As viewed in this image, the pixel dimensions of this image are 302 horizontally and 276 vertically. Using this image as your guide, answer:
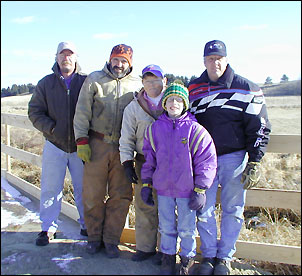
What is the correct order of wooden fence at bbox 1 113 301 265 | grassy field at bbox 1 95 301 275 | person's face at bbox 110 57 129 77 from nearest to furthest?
wooden fence at bbox 1 113 301 265 < person's face at bbox 110 57 129 77 < grassy field at bbox 1 95 301 275

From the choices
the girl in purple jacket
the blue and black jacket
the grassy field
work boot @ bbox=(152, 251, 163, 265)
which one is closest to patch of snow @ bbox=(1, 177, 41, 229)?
the grassy field

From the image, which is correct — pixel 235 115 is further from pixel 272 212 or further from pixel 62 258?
pixel 272 212

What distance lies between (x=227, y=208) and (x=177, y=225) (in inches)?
19.6

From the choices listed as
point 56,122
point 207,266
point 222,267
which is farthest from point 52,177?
point 222,267

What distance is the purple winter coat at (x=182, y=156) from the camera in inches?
118

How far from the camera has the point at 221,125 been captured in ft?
10.4

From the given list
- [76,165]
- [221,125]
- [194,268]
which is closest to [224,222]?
[194,268]

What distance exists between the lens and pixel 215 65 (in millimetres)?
3197

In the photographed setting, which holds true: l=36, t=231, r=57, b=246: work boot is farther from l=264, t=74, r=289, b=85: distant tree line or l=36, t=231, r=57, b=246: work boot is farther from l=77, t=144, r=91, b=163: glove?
l=264, t=74, r=289, b=85: distant tree line

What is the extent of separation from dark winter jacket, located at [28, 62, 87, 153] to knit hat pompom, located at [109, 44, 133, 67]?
1.83ft

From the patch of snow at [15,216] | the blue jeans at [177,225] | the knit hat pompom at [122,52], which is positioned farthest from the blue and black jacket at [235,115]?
the patch of snow at [15,216]

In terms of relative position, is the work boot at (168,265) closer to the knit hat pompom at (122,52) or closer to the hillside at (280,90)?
the knit hat pompom at (122,52)

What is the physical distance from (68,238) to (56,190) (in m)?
0.63

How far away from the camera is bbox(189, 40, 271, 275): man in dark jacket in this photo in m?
3.10
